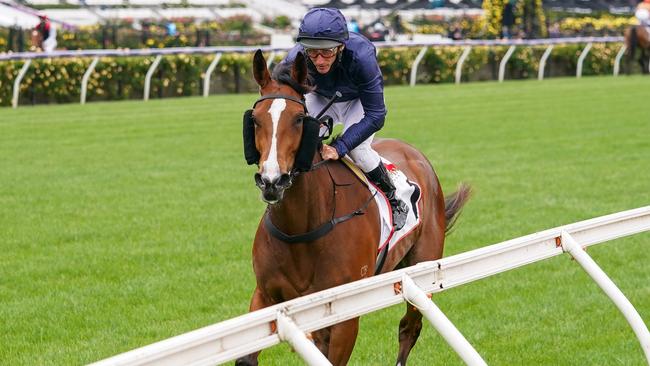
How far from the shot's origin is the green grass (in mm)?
5391

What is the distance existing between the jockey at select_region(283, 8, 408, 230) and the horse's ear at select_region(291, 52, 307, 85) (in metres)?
0.17

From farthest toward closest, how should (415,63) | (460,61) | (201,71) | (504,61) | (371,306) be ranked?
(504,61) → (460,61) → (415,63) → (201,71) → (371,306)

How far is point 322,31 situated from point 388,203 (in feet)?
2.91

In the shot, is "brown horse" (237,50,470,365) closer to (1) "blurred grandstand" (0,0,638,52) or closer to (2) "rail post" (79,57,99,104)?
(2) "rail post" (79,57,99,104)

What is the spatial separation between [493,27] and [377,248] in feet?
80.9

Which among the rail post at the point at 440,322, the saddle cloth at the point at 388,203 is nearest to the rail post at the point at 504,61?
the saddle cloth at the point at 388,203

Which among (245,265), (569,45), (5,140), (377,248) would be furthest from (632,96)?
(377,248)

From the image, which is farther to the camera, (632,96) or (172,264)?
(632,96)

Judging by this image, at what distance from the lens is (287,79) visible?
4047 millimetres

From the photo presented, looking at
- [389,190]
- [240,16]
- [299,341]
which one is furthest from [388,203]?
[240,16]

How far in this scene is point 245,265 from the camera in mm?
6965

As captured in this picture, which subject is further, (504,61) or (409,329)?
(504,61)

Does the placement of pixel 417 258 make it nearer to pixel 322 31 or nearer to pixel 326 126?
pixel 326 126

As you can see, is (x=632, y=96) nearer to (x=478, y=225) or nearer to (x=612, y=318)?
(x=478, y=225)
